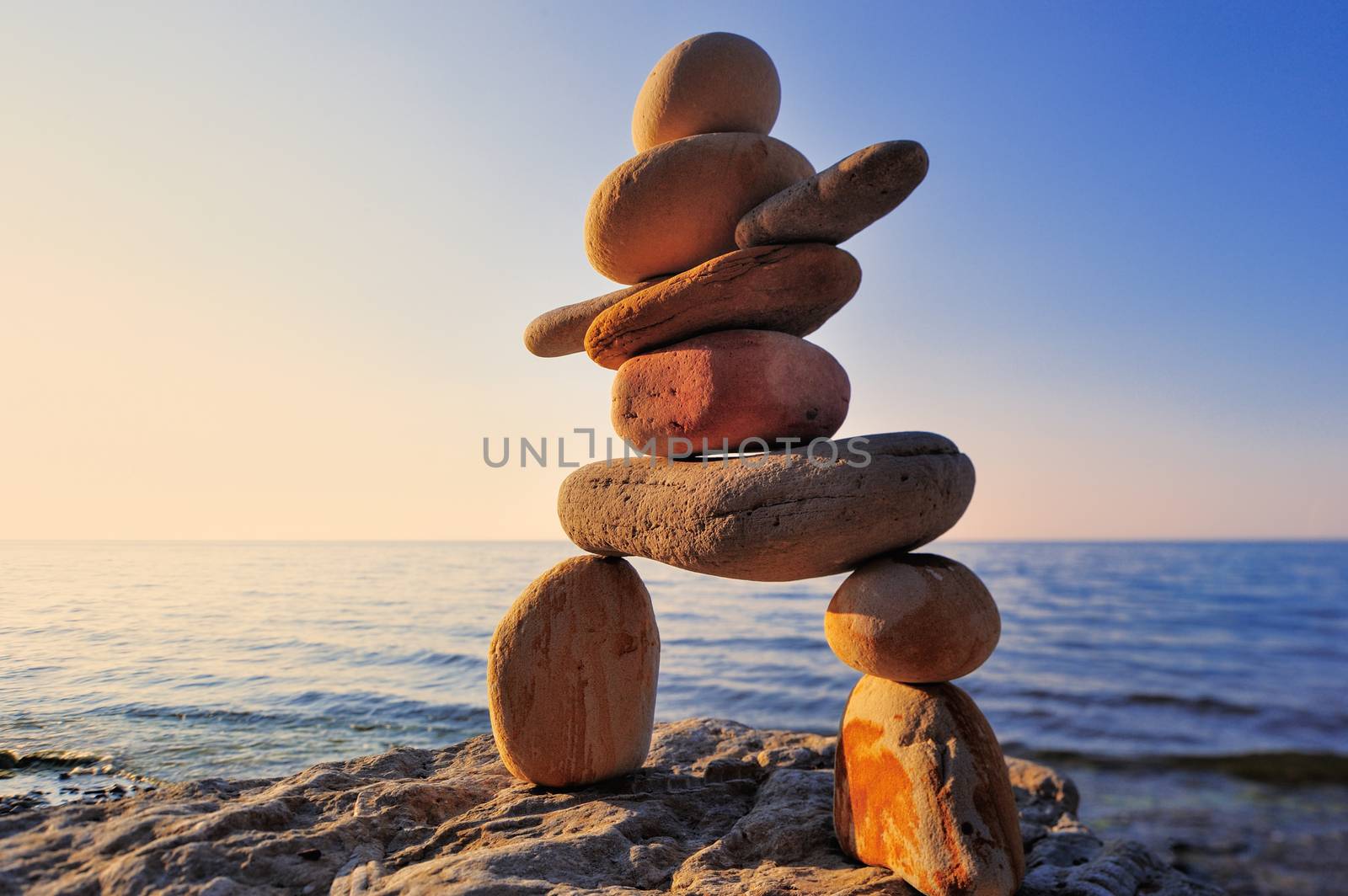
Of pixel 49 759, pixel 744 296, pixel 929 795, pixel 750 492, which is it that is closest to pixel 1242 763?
pixel 929 795

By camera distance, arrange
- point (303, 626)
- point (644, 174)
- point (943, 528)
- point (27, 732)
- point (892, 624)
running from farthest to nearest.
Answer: point (303, 626) → point (27, 732) → point (644, 174) → point (943, 528) → point (892, 624)

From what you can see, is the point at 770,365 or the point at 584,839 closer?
the point at 584,839

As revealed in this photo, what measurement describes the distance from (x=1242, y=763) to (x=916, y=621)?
7057 millimetres

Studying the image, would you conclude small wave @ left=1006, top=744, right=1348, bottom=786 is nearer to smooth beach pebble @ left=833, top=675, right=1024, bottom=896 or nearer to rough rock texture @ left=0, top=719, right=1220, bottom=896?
rough rock texture @ left=0, top=719, right=1220, bottom=896

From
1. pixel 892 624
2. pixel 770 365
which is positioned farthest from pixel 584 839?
pixel 770 365

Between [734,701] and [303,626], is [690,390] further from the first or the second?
[303,626]

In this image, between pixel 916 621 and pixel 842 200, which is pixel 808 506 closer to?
pixel 916 621

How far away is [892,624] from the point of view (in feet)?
9.39

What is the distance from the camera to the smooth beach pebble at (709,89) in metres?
3.77

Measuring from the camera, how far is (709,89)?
378cm

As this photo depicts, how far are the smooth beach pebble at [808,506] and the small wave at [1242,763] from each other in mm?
5882

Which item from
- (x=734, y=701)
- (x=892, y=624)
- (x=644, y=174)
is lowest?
(x=734, y=701)

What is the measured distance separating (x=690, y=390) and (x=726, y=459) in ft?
1.39

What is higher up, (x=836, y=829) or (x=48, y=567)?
(x=48, y=567)
